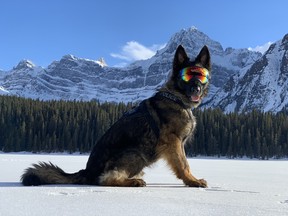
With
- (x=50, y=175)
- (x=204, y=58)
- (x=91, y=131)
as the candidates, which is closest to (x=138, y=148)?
(x=50, y=175)

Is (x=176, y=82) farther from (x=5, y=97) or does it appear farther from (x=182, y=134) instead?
(x=5, y=97)

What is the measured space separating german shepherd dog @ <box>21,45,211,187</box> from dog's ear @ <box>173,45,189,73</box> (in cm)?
7

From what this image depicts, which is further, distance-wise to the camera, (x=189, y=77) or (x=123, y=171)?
(x=189, y=77)

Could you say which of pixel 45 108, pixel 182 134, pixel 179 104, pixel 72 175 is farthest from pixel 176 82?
pixel 45 108

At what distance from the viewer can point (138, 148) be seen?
6719 mm

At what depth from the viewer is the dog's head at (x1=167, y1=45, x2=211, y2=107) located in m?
7.27

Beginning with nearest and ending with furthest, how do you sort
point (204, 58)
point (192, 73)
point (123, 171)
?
1. point (123, 171)
2. point (192, 73)
3. point (204, 58)

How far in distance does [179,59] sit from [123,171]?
2360mm

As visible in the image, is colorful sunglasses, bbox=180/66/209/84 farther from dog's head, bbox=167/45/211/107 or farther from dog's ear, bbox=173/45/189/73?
dog's ear, bbox=173/45/189/73

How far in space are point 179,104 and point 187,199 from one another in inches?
103

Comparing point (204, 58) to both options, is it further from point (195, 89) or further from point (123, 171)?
point (123, 171)

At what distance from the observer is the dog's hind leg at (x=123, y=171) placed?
6.46 m

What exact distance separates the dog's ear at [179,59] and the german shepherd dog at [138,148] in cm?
7

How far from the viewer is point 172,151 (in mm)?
6691
